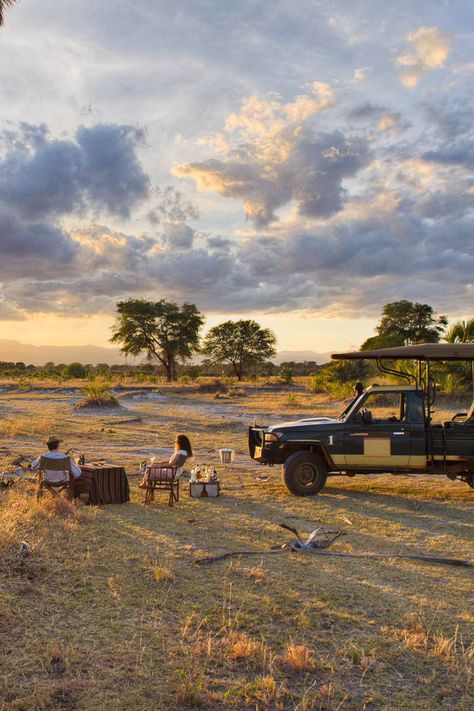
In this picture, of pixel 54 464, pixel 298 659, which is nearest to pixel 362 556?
pixel 298 659

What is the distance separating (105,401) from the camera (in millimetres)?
30578

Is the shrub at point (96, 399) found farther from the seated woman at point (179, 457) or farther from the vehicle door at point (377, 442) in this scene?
the vehicle door at point (377, 442)

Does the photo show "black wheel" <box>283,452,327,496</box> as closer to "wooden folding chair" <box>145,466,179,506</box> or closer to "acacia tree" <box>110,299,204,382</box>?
"wooden folding chair" <box>145,466,179,506</box>

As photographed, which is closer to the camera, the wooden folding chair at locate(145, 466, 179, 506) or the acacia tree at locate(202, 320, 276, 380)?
the wooden folding chair at locate(145, 466, 179, 506)

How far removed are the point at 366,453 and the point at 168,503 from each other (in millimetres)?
3638

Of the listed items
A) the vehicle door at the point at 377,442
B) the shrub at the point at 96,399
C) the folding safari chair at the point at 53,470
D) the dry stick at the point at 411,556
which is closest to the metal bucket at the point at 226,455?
the vehicle door at the point at 377,442

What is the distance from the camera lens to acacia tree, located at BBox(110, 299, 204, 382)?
6631cm

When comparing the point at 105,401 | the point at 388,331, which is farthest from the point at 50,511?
the point at 388,331

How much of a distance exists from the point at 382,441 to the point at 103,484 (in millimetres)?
4934

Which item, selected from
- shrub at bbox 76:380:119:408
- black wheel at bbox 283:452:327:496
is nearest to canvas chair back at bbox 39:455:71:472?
black wheel at bbox 283:452:327:496

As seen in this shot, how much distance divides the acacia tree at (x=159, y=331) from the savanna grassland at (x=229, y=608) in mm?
56430

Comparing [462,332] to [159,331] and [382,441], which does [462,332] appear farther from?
[159,331]

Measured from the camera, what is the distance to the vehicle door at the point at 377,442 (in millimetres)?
10766

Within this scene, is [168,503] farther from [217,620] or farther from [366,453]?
[217,620]
